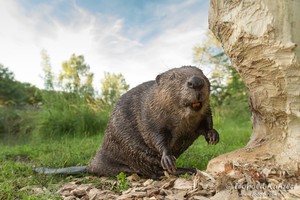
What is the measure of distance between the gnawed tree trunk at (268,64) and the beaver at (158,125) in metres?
0.33

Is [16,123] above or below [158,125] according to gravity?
above

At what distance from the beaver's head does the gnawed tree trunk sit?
0.31 metres

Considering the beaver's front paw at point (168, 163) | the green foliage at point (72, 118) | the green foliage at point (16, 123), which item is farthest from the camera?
the green foliage at point (16, 123)

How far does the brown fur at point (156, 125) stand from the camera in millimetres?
2576

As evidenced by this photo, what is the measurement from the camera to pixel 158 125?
9.03 feet

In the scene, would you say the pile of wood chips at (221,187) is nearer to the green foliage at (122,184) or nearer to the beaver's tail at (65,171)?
the green foliage at (122,184)

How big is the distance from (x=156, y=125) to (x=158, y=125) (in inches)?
0.7

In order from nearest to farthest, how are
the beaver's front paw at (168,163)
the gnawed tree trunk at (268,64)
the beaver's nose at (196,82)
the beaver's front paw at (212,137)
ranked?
the gnawed tree trunk at (268,64) < the beaver's nose at (196,82) < the beaver's front paw at (168,163) < the beaver's front paw at (212,137)

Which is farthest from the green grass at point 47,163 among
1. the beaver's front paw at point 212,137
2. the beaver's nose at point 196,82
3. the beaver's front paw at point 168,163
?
the beaver's nose at point 196,82

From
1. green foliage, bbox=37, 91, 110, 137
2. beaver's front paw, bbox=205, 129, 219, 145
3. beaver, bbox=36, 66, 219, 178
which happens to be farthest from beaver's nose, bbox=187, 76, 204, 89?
green foliage, bbox=37, 91, 110, 137

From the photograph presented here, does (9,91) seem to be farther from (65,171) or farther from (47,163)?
(65,171)

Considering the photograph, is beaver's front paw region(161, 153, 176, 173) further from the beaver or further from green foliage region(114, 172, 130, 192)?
green foliage region(114, 172, 130, 192)

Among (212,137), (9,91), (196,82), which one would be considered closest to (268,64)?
(196,82)

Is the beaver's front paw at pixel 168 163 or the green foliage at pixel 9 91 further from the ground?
the green foliage at pixel 9 91
